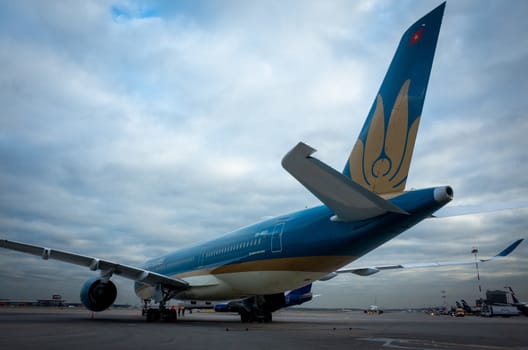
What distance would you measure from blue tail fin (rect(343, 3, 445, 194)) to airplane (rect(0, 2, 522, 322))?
0.08ft

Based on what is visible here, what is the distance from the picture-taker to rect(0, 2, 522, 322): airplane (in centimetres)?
871

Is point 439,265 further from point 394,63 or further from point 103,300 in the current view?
Result: point 103,300

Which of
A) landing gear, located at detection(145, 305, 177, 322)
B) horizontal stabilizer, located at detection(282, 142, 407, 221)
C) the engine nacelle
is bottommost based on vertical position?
landing gear, located at detection(145, 305, 177, 322)

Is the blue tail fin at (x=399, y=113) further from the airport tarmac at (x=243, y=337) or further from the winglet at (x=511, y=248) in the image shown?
the winglet at (x=511, y=248)

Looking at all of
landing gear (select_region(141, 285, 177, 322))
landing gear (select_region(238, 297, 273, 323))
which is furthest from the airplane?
landing gear (select_region(238, 297, 273, 323))

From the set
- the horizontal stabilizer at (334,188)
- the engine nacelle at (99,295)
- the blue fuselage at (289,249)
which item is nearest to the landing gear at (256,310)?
the blue fuselage at (289,249)

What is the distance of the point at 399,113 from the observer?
381 inches

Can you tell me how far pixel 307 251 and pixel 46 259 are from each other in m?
11.3

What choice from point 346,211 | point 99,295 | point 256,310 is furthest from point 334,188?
point 99,295

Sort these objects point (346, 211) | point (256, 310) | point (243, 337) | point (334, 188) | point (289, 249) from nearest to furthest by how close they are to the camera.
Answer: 1. point (334, 188)
2. point (346, 211)
3. point (243, 337)
4. point (289, 249)
5. point (256, 310)

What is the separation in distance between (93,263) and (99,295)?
3.07 m

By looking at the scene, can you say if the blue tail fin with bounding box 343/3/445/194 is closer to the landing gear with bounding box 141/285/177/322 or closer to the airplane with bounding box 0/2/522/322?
the airplane with bounding box 0/2/522/322

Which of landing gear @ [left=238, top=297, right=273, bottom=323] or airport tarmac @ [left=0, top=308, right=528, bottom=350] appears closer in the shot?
airport tarmac @ [left=0, top=308, right=528, bottom=350]

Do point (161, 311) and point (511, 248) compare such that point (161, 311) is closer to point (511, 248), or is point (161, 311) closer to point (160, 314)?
point (160, 314)
